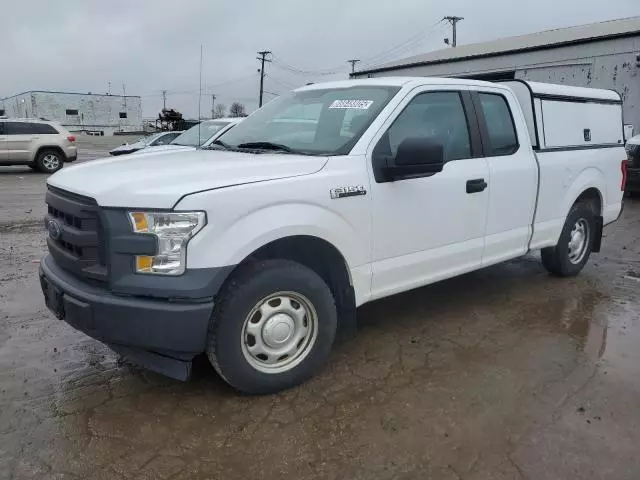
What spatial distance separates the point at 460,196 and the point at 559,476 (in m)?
2.09

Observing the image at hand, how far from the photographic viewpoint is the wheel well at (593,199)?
18.7ft

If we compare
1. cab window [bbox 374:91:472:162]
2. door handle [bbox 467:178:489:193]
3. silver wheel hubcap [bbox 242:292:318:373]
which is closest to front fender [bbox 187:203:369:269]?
silver wheel hubcap [bbox 242:292:318:373]

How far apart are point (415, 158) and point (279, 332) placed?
137 cm

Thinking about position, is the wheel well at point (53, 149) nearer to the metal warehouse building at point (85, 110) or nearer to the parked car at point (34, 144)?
the parked car at point (34, 144)

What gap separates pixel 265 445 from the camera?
2830 millimetres

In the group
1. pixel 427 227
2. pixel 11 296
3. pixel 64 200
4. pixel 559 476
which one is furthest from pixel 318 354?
pixel 11 296

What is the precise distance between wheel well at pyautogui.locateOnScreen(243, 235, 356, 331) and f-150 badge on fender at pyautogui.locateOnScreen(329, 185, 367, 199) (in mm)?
291

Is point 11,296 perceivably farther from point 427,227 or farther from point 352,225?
point 427,227

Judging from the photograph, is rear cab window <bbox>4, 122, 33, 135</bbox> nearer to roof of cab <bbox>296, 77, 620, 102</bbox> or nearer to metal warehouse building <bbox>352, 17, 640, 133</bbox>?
metal warehouse building <bbox>352, 17, 640, 133</bbox>

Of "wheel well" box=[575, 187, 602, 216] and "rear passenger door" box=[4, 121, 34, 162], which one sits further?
"rear passenger door" box=[4, 121, 34, 162]

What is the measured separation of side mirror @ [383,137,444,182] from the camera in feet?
11.4

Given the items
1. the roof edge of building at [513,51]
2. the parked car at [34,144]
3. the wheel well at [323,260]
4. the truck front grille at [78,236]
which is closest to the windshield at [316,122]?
the wheel well at [323,260]

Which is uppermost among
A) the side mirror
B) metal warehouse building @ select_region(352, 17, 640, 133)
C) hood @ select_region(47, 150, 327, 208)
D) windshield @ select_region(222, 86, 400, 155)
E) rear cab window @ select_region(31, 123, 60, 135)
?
metal warehouse building @ select_region(352, 17, 640, 133)

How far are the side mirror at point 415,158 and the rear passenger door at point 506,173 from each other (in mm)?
1018
